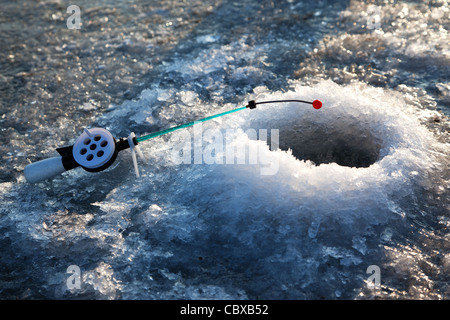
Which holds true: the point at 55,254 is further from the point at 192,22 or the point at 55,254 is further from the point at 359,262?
the point at 192,22

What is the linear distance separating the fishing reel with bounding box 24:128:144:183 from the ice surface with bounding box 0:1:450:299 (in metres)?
0.24

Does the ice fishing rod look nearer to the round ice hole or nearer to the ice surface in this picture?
the ice surface

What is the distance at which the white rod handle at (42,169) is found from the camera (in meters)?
2.41

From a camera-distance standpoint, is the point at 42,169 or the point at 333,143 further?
the point at 333,143

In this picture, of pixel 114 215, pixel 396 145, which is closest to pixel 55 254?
pixel 114 215

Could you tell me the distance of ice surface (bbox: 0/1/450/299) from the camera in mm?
2092

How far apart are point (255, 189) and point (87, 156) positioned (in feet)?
3.47

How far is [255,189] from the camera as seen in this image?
2367 mm

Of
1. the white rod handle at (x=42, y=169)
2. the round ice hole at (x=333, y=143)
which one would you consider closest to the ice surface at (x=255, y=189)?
the round ice hole at (x=333, y=143)

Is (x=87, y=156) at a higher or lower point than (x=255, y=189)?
higher

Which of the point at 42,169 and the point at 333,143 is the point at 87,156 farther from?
the point at 333,143

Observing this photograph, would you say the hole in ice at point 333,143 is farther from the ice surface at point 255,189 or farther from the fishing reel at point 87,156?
the fishing reel at point 87,156

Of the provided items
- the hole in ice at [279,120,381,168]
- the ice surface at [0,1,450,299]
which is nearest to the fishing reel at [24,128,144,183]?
the ice surface at [0,1,450,299]

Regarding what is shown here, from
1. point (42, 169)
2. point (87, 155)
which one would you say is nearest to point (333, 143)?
point (87, 155)
